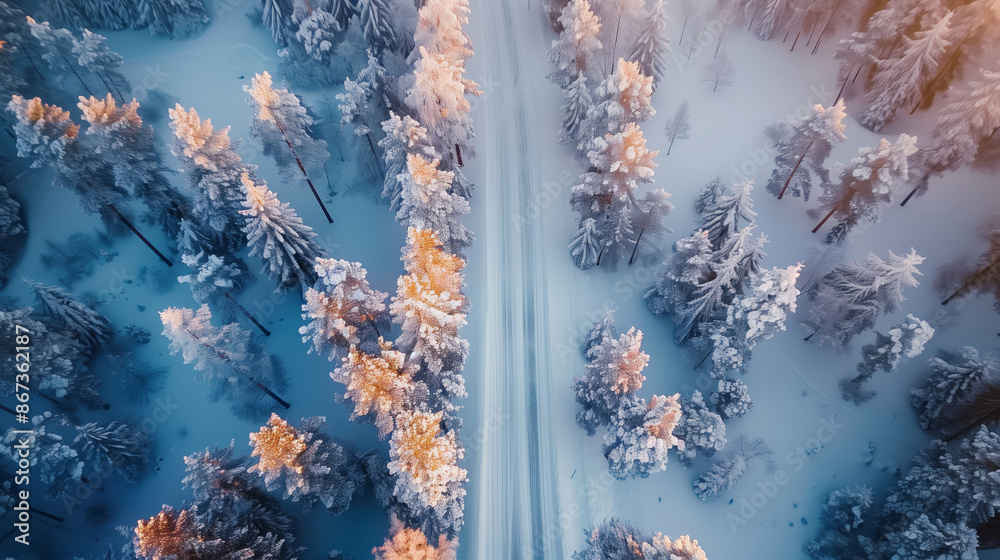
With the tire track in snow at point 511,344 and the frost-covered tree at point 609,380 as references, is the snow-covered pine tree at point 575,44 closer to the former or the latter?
the tire track in snow at point 511,344

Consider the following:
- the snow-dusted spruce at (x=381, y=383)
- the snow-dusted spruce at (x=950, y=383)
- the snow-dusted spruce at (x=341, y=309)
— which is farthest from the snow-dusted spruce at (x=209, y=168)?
the snow-dusted spruce at (x=950, y=383)

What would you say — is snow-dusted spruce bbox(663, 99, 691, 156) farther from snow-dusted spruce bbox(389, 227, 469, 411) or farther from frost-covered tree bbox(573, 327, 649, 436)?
snow-dusted spruce bbox(389, 227, 469, 411)

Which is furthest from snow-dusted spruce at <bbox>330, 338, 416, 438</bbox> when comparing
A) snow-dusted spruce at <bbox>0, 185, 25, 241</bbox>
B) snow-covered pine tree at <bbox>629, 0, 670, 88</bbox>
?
snow-dusted spruce at <bbox>0, 185, 25, 241</bbox>

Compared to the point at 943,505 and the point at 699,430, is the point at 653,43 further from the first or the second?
the point at 943,505

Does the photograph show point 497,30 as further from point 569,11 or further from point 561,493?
point 561,493

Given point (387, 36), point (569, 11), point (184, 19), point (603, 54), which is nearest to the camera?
point (569, 11)

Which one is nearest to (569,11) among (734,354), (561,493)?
(734,354)
